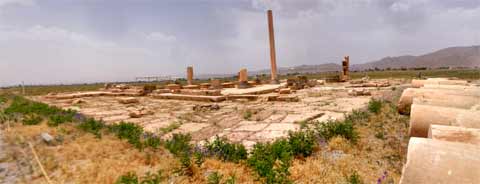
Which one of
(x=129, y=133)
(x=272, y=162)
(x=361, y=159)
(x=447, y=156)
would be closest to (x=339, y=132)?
(x=361, y=159)

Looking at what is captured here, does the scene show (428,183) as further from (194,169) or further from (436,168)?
(194,169)

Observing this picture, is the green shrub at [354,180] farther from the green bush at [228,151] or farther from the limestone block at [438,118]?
the green bush at [228,151]

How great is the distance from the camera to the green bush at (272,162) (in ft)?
7.50

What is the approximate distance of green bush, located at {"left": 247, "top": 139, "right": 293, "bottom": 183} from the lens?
2.29 m

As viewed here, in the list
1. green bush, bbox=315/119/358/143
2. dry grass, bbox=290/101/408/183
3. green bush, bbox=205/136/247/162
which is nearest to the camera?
dry grass, bbox=290/101/408/183

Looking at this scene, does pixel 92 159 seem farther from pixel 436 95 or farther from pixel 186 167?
pixel 436 95

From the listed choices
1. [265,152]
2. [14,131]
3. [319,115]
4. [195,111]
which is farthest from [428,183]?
[14,131]

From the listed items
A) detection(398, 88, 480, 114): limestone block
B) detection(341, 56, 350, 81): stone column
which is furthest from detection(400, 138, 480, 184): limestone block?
detection(341, 56, 350, 81): stone column

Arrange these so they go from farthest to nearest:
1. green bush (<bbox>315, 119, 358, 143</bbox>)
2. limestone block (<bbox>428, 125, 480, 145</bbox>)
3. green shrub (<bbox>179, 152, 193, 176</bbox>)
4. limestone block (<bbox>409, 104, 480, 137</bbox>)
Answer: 1. green bush (<bbox>315, 119, 358, 143</bbox>)
2. green shrub (<bbox>179, 152, 193, 176</bbox>)
3. limestone block (<bbox>409, 104, 480, 137</bbox>)
4. limestone block (<bbox>428, 125, 480, 145</bbox>)

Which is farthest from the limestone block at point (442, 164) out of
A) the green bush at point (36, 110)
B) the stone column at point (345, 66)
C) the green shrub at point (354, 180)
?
the stone column at point (345, 66)

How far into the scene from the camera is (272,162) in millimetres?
2566

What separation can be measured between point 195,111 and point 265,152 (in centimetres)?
469

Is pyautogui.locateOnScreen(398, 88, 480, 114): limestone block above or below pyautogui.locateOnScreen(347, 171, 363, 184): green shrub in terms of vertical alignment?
above

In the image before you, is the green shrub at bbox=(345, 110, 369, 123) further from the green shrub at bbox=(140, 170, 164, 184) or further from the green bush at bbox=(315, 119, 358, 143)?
the green shrub at bbox=(140, 170, 164, 184)
